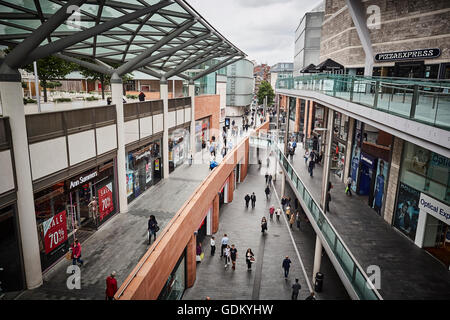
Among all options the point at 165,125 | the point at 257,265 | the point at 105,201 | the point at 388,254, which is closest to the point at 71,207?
the point at 105,201

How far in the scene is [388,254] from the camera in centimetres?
1123

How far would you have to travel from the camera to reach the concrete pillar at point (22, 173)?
7.76 m

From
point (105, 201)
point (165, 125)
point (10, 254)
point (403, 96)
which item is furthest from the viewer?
point (165, 125)

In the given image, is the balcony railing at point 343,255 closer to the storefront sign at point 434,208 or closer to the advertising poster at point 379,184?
the advertising poster at point 379,184

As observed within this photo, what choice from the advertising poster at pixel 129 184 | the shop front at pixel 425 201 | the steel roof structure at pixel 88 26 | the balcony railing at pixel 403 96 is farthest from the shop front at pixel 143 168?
the shop front at pixel 425 201

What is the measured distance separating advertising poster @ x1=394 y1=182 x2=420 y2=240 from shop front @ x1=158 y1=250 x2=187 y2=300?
976 cm

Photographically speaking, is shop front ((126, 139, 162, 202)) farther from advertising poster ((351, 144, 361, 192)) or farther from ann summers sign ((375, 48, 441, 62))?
ann summers sign ((375, 48, 441, 62))

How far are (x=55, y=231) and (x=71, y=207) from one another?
114cm

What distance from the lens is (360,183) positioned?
56.5ft

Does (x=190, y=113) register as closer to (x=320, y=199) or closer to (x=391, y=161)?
(x=320, y=199)

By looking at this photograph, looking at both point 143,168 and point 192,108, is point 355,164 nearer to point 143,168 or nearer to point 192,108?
point 143,168

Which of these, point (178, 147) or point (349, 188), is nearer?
point (349, 188)

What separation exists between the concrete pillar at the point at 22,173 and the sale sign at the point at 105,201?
12.5 feet

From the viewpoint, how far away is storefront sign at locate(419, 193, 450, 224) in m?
10.4
